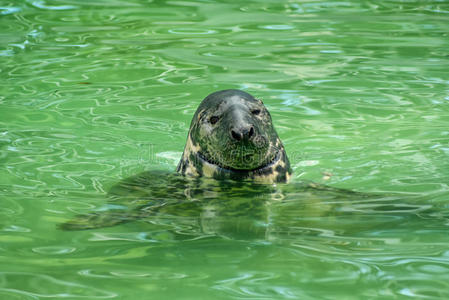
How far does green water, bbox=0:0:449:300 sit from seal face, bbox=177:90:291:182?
398 mm

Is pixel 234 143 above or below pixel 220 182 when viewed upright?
above

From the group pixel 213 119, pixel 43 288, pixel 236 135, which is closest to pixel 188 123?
pixel 213 119

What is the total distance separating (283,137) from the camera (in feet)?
26.1

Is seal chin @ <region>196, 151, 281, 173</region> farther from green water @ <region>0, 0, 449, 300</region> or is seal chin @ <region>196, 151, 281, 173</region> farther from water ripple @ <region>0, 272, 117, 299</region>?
water ripple @ <region>0, 272, 117, 299</region>

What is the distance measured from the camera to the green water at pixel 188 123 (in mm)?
4129

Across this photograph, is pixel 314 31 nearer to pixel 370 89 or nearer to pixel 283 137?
pixel 370 89

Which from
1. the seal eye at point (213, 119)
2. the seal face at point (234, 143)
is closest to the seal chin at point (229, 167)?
the seal face at point (234, 143)

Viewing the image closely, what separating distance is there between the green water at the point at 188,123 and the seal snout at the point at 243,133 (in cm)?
52

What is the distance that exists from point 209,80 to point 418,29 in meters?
4.13

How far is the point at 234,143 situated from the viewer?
5.70 meters

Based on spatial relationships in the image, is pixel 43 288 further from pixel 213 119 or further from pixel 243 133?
pixel 213 119

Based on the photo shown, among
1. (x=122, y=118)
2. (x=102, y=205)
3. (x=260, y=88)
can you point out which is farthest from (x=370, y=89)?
(x=102, y=205)

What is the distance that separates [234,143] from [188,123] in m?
2.79

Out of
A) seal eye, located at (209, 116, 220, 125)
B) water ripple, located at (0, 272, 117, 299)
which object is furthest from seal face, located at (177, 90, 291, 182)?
water ripple, located at (0, 272, 117, 299)
